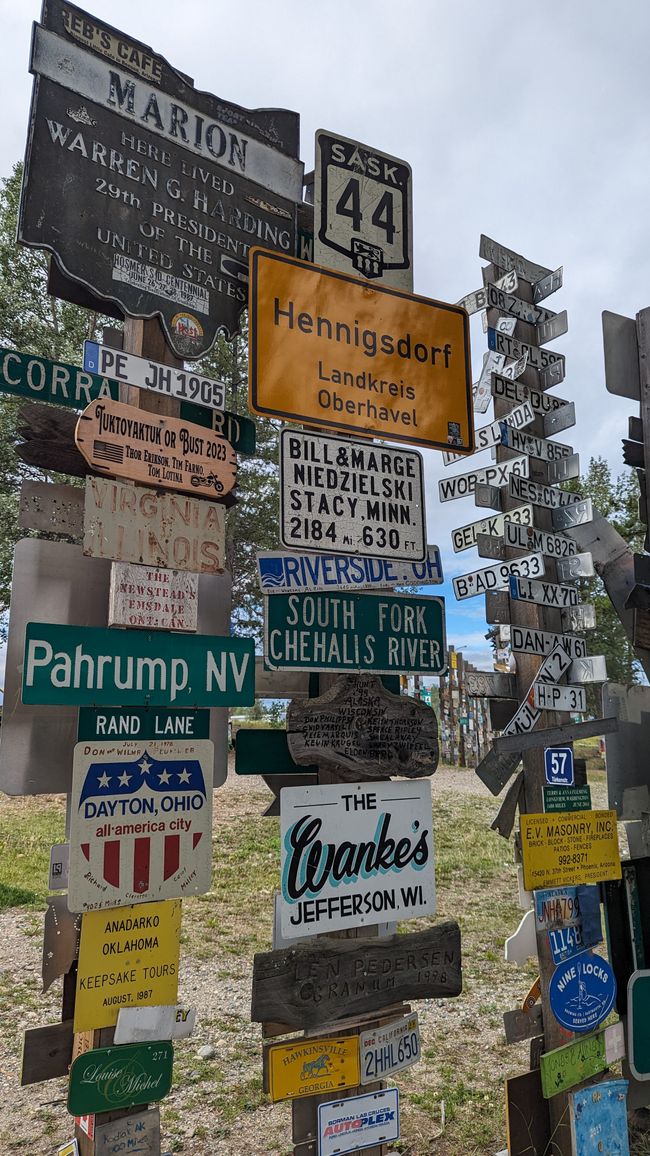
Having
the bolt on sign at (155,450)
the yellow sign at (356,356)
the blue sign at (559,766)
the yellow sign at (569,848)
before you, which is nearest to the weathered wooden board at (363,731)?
the bolt on sign at (155,450)

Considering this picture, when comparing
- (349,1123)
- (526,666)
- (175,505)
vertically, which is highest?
(175,505)

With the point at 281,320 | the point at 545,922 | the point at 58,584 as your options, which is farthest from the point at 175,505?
the point at 545,922

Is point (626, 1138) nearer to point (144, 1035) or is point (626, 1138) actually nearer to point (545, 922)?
point (545, 922)

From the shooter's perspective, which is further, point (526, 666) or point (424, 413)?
point (526, 666)

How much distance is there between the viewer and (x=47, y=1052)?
10.4 feet

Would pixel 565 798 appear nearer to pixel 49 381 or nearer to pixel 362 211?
pixel 362 211

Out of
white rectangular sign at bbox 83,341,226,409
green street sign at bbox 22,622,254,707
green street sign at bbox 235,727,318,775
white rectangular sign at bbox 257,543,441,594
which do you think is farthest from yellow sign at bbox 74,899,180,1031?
white rectangular sign at bbox 83,341,226,409

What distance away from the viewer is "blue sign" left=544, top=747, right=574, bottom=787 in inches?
193

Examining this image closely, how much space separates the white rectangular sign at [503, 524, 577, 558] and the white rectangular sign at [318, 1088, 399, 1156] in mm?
3192

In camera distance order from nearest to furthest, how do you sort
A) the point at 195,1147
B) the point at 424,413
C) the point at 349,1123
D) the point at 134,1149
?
the point at 134,1149, the point at 349,1123, the point at 424,413, the point at 195,1147

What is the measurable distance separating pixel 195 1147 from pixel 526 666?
11.8 ft

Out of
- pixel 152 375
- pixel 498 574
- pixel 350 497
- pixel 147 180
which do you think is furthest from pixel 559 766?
pixel 147 180

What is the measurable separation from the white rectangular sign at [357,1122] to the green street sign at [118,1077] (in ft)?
2.47

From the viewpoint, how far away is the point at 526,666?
16.6 feet
